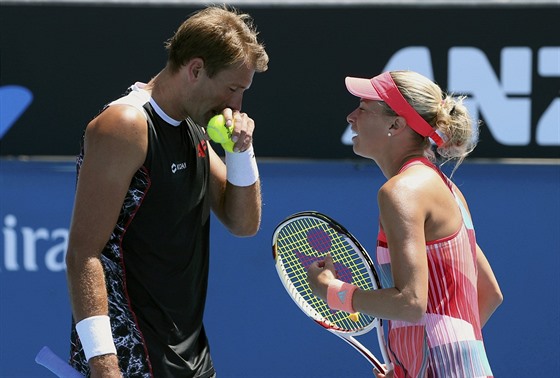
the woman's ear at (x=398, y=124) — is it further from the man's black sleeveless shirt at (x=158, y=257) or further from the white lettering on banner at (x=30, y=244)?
the white lettering on banner at (x=30, y=244)

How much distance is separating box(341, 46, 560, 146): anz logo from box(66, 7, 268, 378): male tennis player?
2113mm

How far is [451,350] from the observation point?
2.79 metres

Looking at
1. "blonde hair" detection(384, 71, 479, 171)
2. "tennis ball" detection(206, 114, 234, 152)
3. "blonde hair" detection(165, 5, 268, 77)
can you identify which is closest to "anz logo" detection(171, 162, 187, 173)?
"tennis ball" detection(206, 114, 234, 152)

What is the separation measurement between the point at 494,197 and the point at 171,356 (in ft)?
8.01

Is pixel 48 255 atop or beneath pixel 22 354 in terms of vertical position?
atop

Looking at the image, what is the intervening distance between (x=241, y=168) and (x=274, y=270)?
1933 millimetres

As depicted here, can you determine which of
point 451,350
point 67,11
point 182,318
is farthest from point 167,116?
point 67,11

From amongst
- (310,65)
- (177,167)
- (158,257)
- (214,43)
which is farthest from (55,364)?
(310,65)

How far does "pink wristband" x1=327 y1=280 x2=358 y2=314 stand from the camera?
2.87m

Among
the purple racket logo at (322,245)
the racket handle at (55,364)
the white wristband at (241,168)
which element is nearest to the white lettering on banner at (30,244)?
the purple racket logo at (322,245)

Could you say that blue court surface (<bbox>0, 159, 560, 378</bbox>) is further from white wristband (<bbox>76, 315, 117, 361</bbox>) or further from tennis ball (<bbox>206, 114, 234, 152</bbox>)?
white wristband (<bbox>76, 315, 117, 361</bbox>)

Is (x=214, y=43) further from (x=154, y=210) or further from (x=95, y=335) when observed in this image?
(x=95, y=335)

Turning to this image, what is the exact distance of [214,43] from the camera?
2.91 meters

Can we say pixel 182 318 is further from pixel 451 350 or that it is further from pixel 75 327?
pixel 451 350
